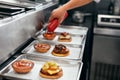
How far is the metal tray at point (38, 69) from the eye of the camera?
869 mm

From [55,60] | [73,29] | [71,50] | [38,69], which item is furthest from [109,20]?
[38,69]

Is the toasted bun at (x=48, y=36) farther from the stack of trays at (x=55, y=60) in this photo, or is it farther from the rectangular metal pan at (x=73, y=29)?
the rectangular metal pan at (x=73, y=29)

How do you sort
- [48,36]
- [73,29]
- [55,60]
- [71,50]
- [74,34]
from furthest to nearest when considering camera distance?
1. [73,29]
2. [74,34]
3. [48,36]
4. [71,50]
5. [55,60]

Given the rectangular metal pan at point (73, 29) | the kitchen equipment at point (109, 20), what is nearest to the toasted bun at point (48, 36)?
the rectangular metal pan at point (73, 29)

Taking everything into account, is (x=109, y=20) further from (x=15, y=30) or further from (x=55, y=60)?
(x=15, y=30)

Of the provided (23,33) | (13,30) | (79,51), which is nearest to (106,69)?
(79,51)

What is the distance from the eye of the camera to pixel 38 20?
131cm

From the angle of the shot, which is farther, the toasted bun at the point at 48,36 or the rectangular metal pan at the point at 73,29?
the rectangular metal pan at the point at 73,29

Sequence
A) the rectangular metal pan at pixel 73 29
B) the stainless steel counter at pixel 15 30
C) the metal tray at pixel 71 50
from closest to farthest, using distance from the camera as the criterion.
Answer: the stainless steel counter at pixel 15 30
the metal tray at pixel 71 50
the rectangular metal pan at pixel 73 29

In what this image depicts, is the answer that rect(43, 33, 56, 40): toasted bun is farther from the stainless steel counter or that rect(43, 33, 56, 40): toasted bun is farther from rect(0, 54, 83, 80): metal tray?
rect(0, 54, 83, 80): metal tray

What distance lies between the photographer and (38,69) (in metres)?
1.00

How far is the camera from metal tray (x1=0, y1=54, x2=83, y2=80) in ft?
2.85

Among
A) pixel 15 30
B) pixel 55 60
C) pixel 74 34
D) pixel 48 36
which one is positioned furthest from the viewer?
pixel 74 34

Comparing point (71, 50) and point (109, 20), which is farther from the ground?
point (109, 20)
